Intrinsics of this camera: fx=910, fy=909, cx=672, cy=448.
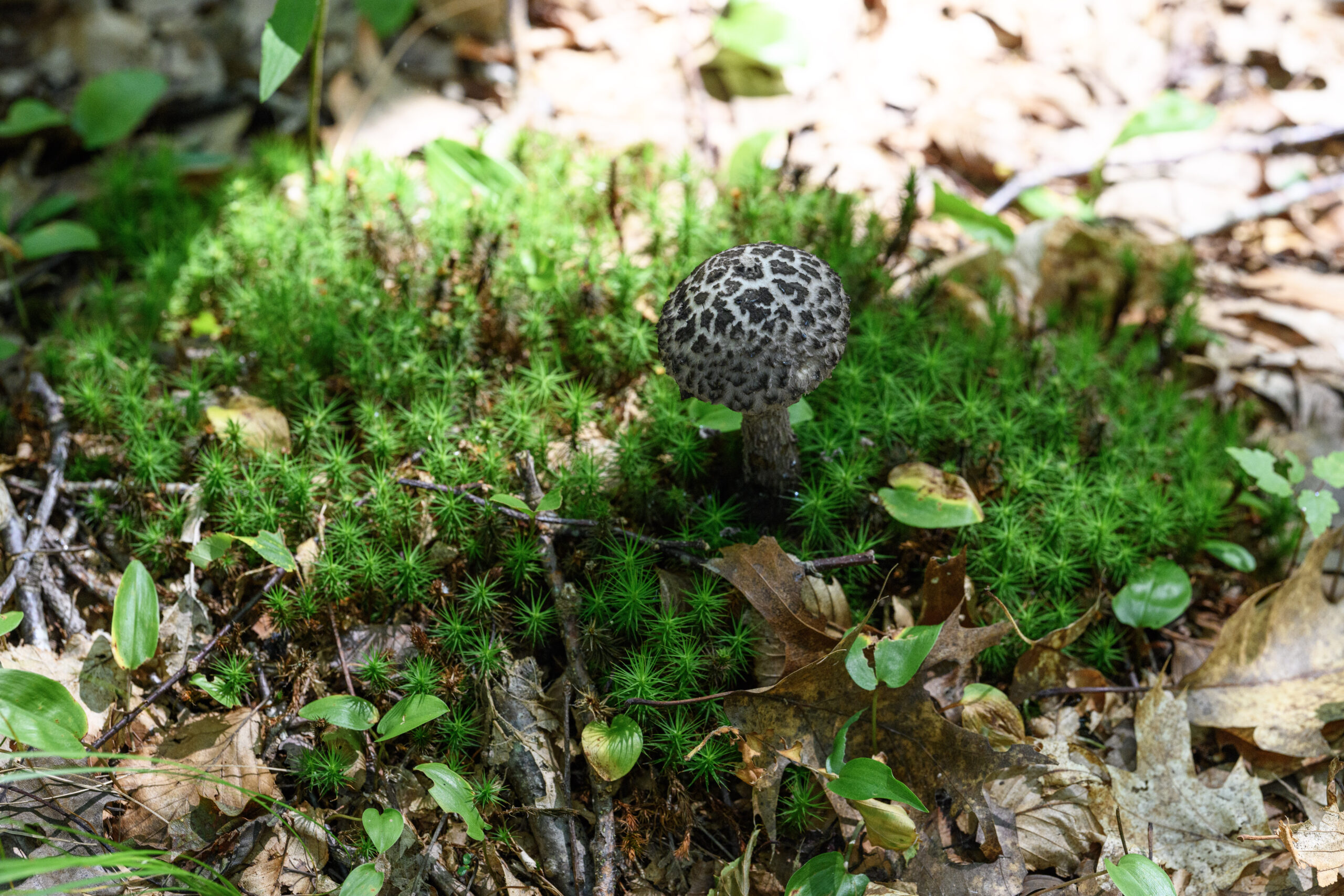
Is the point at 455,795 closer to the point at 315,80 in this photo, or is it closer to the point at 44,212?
the point at 315,80

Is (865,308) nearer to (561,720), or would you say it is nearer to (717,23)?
(561,720)

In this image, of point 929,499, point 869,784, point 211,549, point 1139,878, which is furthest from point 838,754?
point 211,549

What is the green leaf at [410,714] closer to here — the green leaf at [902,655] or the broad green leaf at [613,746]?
the broad green leaf at [613,746]

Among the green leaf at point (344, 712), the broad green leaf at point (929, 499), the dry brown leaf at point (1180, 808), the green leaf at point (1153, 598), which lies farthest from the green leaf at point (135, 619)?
the green leaf at point (1153, 598)

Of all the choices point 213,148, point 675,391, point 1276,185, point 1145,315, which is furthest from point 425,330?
point 1276,185

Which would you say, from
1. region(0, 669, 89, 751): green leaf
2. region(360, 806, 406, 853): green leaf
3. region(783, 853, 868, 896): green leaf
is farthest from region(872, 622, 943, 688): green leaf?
region(0, 669, 89, 751): green leaf
